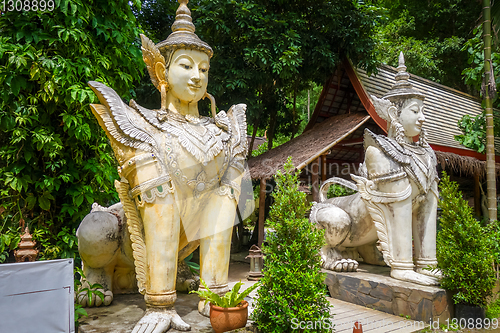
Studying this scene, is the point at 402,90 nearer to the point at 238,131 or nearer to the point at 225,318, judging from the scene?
the point at 238,131

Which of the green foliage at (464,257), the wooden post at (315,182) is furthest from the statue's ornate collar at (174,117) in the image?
the wooden post at (315,182)

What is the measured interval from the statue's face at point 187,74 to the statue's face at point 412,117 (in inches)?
107

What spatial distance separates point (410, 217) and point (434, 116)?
5.26m

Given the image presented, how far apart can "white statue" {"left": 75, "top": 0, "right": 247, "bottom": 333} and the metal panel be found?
705 mm

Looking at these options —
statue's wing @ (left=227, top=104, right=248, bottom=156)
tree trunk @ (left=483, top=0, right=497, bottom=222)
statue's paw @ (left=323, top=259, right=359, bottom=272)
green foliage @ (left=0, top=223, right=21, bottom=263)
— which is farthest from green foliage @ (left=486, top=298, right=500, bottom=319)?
green foliage @ (left=0, top=223, right=21, bottom=263)

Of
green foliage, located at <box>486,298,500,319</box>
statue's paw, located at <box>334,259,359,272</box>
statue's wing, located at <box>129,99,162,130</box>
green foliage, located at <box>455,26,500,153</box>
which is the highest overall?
green foliage, located at <box>455,26,500,153</box>

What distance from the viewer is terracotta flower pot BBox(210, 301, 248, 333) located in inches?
103

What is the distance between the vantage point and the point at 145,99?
819 cm

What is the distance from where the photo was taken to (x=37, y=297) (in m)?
1.96

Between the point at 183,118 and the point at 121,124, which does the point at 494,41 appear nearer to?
the point at 183,118

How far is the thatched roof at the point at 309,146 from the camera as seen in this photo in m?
6.81

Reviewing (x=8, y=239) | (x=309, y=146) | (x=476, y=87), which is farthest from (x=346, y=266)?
(x=476, y=87)

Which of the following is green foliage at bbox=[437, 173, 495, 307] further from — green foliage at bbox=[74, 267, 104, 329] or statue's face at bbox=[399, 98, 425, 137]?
green foliage at bbox=[74, 267, 104, 329]

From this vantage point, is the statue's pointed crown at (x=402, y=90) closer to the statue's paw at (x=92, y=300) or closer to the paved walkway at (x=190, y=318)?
the paved walkway at (x=190, y=318)
